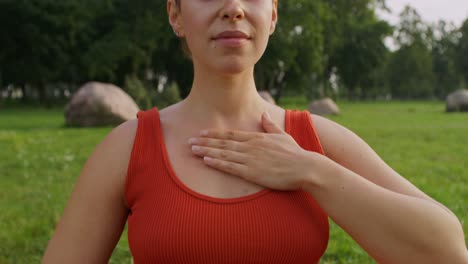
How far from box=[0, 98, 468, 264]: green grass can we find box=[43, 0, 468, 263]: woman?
94.5 inches

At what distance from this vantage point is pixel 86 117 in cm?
1642


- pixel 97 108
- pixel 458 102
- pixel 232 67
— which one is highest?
pixel 232 67

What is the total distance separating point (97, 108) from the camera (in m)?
16.3

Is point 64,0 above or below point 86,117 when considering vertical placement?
above

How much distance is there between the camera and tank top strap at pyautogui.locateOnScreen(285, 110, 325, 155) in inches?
77.1

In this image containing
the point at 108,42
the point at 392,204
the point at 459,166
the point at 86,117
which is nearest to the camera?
the point at 392,204

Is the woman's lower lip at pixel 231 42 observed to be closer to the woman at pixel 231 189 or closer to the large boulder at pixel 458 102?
the woman at pixel 231 189

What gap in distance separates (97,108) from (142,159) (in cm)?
1505

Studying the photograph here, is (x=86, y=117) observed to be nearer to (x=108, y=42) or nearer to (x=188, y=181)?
(x=188, y=181)

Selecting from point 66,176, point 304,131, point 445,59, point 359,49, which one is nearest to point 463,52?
point 445,59

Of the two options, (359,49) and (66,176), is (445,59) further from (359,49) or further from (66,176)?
(66,176)

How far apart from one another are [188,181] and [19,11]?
3768cm

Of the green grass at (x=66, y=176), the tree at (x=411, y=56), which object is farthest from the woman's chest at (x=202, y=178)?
the tree at (x=411, y=56)

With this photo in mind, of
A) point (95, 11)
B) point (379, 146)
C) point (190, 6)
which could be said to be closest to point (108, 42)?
point (95, 11)
